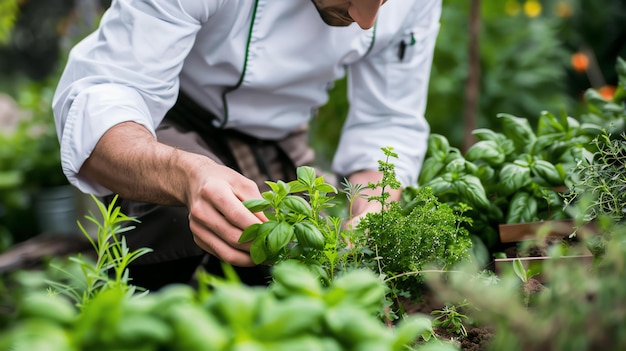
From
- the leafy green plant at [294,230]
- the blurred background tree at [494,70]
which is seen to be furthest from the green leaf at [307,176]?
the blurred background tree at [494,70]

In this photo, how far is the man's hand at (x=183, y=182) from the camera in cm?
124

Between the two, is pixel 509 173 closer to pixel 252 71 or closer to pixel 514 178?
pixel 514 178

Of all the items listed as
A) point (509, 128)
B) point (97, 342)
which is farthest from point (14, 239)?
point (97, 342)

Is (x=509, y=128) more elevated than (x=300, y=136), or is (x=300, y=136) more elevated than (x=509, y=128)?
(x=509, y=128)

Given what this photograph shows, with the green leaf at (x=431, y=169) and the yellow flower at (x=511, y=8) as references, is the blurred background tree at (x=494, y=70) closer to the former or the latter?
the yellow flower at (x=511, y=8)

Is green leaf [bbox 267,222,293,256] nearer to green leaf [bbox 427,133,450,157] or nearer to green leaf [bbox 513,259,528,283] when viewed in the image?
green leaf [bbox 513,259,528,283]

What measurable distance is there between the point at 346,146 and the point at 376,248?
1.10 m

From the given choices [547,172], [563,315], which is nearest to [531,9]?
[547,172]

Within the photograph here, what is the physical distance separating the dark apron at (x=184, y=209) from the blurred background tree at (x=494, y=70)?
1.69 metres

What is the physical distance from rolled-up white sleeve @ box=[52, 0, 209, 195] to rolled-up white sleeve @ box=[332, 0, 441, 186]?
70cm

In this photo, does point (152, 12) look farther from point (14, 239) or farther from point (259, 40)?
point (14, 239)

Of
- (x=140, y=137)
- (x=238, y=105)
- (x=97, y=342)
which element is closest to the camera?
(x=97, y=342)

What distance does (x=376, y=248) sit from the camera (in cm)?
120

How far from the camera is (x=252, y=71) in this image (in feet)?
6.13
